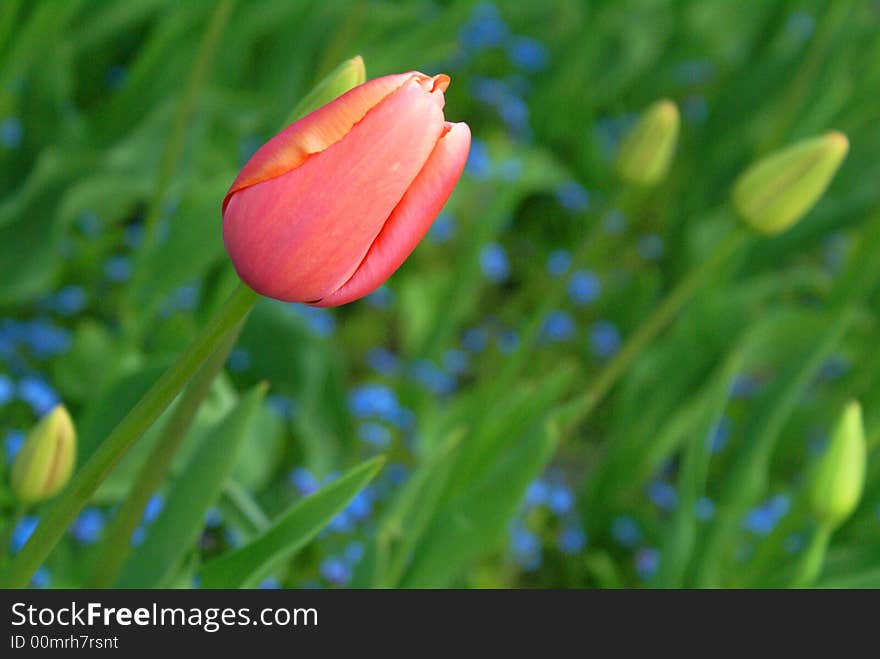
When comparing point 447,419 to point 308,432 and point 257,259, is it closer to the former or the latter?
point 308,432

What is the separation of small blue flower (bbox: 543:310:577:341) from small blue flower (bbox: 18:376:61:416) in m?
0.78

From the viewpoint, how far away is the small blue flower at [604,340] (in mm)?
1910

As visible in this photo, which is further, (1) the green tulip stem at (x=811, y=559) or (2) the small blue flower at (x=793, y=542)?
(2) the small blue flower at (x=793, y=542)

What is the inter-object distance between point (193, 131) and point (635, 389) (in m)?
0.69

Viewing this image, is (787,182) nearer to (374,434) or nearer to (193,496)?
(193,496)

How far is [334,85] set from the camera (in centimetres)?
65

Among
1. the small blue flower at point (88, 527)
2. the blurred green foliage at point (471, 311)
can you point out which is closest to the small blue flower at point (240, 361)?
the blurred green foliage at point (471, 311)

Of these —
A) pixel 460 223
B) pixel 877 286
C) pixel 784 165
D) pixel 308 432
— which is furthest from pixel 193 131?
pixel 877 286

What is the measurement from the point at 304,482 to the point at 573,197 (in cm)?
87

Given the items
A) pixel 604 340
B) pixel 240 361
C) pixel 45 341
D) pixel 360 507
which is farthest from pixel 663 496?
pixel 45 341

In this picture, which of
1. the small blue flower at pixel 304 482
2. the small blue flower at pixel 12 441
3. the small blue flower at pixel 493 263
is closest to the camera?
the small blue flower at pixel 12 441

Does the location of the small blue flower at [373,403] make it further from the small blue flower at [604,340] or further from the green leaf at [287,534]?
the green leaf at [287,534]

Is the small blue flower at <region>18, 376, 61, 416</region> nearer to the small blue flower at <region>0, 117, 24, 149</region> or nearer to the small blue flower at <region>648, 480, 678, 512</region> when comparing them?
the small blue flower at <region>0, 117, 24, 149</region>

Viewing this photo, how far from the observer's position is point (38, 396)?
131cm
